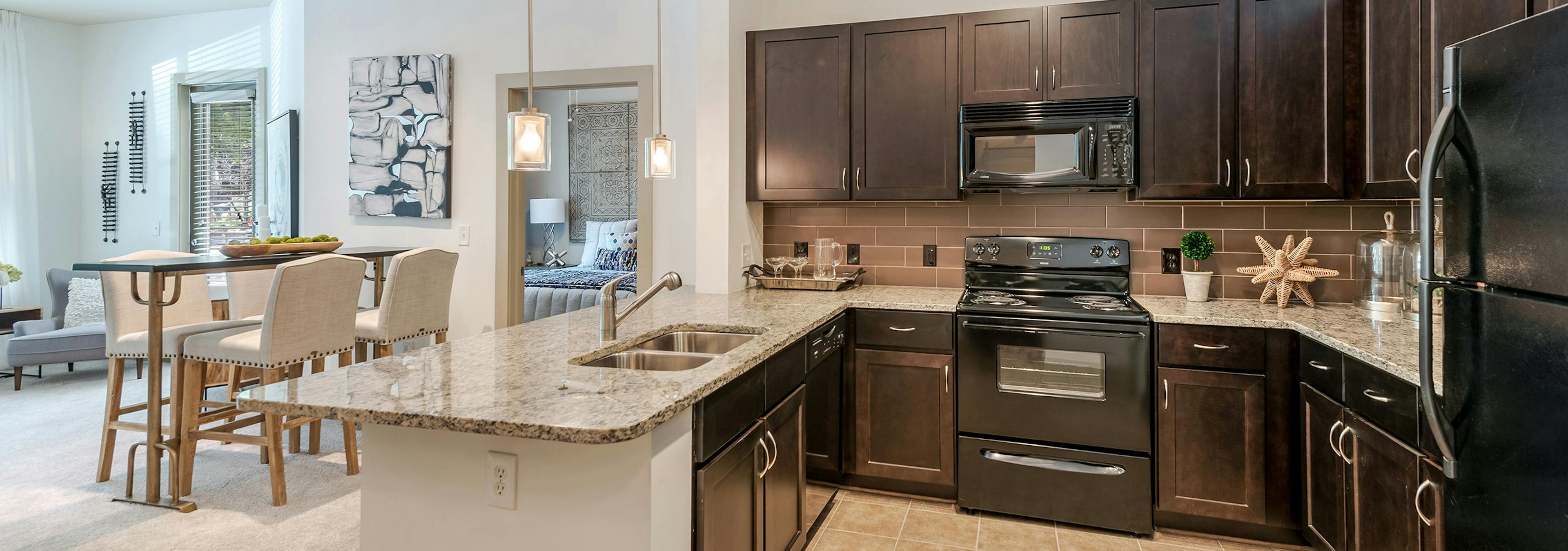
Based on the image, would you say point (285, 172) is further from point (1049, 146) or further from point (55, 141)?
point (1049, 146)

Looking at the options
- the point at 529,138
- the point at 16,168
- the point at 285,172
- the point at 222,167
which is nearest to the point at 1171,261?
the point at 529,138

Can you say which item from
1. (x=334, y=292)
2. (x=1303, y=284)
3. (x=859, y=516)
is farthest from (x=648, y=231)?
(x=1303, y=284)

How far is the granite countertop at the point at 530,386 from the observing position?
125 centimetres

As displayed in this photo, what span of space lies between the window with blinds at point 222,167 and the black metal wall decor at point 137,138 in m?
0.44

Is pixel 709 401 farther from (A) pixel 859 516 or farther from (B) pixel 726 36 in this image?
(B) pixel 726 36

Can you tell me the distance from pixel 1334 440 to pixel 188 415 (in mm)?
4058

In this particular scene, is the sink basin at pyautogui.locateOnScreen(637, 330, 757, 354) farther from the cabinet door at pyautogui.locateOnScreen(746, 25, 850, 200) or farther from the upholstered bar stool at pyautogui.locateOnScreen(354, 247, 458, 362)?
the upholstered bar stool at pyautogui.locateOnScreen(354, 247, 458, 362)

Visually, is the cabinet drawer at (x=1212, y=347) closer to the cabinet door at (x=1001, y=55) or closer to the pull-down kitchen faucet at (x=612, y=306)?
the cabinet door at (x=1001, y=55)

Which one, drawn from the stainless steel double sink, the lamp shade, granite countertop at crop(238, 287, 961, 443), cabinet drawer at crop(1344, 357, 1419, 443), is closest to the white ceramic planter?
cabinet drawer at crop(1344, 357, 1419, 443)

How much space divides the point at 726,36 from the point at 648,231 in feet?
3.72

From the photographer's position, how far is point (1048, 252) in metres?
3.21

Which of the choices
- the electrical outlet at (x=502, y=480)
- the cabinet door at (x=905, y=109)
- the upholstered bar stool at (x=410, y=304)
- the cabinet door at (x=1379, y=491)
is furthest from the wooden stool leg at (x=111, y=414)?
the cabinet door at (x=1379, y=491)

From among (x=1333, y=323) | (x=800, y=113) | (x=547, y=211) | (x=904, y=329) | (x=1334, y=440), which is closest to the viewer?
(x=1334, y=440)

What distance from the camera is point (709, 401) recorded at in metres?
1.59
